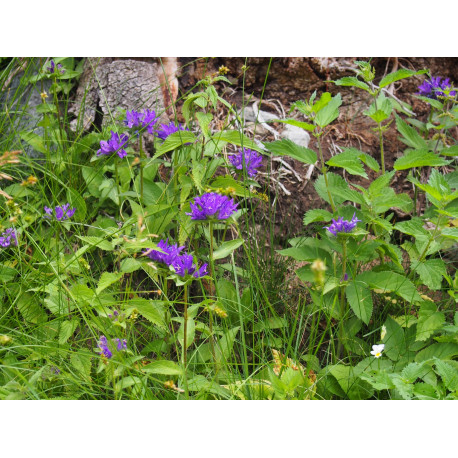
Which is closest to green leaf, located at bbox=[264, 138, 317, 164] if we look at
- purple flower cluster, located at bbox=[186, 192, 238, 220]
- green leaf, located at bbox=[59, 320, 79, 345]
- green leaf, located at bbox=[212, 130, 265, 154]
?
green leaf, located at bbox=[212, 130, 265, 154]

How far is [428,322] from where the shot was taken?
6.13 feet

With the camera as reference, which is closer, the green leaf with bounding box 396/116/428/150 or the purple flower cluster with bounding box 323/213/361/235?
the purple flower cluster with bounding box 323/213/361/235

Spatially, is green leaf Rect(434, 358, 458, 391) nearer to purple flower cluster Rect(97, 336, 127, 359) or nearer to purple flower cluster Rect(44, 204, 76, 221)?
purple flower cluster Rect(97, 336, 127, 359)

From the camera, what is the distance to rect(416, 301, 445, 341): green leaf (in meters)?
1.85

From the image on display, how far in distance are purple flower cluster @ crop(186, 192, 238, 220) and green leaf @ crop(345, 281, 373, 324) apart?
532mm

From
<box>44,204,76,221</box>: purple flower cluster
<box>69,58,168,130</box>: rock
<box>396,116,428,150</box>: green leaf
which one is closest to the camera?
<box>44,204,76,221</box>: purple flower cluster

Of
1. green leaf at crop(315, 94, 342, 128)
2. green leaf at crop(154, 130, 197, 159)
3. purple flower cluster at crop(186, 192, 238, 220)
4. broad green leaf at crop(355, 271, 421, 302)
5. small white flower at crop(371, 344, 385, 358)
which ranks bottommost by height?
small white flower at crop(371, 344, 385, 358)

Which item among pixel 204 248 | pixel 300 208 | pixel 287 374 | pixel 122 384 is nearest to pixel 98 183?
pixel 204 248

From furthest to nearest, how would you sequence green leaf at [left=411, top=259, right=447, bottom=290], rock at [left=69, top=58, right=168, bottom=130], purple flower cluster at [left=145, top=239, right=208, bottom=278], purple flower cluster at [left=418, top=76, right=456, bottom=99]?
rock at [left=69, top=58, right=168, bottom=130] → purple flower cluster at [left=418, top=76, right=456, bottom=99] → green leaf at [left=411, top=259, right=447, bottom=290] → purple flower cluster at [left=145, top=239, right=208, bottom=278]

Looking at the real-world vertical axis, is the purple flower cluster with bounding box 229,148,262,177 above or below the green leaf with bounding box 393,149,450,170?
below

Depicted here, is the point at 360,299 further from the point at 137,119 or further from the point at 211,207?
the point at 137,119

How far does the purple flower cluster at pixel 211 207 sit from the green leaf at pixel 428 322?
2.50 feet

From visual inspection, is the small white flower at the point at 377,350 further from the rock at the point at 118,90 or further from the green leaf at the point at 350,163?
the rock at the point at 118,90

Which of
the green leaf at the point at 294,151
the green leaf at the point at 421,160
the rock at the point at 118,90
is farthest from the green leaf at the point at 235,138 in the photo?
the rock at the point at 118,90
